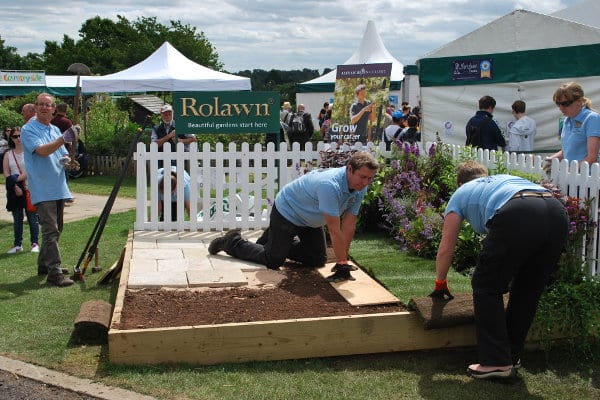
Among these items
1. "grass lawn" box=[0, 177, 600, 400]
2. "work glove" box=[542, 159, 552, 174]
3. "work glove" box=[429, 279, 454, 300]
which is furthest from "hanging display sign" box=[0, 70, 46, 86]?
"work glove" box=[429, 279, 454, 300]

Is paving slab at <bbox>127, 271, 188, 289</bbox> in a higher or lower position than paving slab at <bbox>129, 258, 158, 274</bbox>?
higher

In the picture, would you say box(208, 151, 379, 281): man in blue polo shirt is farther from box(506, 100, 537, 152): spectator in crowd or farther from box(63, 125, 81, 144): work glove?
box(506, 100, 537, 152): spectator in crowd

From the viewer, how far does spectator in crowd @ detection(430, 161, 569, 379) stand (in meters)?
4.47

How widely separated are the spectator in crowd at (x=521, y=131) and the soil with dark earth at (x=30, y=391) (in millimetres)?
8770

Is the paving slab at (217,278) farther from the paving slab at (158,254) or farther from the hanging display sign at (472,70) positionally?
the hanging display sign at (472,70)

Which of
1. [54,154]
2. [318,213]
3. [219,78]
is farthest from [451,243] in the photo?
[219,78]

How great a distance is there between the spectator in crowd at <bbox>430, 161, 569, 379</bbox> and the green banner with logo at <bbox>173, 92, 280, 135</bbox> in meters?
6.21

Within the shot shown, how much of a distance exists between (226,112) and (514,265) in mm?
6861

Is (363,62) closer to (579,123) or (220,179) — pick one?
(220,179)

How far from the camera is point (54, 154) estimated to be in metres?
7.59

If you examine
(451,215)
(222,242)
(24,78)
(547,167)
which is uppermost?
(24,78)

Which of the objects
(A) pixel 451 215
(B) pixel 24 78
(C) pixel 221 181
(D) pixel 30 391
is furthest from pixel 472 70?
(B) pixel 24 78

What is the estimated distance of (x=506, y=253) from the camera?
449cm

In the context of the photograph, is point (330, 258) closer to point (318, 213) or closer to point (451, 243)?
point (318, 213)
